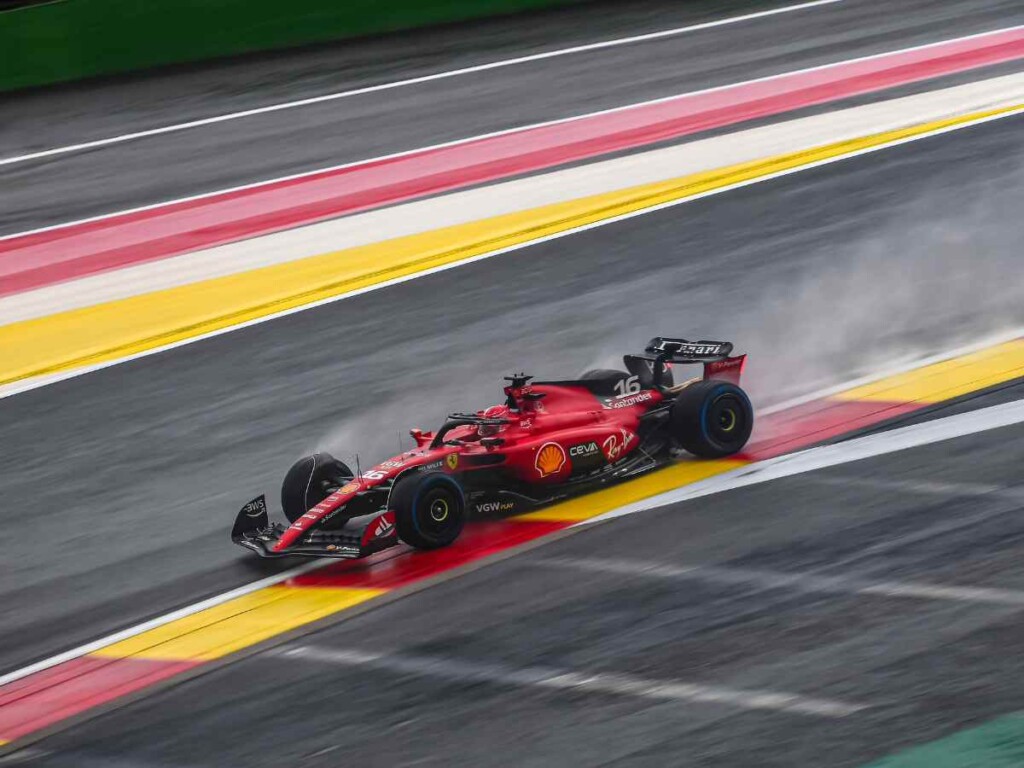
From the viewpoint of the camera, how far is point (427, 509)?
916 cm

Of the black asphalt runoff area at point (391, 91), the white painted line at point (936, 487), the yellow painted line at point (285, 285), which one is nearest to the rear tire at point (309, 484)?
the white painted line at point (936, 487)

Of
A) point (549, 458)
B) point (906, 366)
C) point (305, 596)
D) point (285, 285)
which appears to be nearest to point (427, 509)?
point (305, 596)

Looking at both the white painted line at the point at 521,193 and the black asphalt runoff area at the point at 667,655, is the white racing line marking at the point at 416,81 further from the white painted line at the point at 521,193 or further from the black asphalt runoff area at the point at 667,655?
the black asphalt runoff area at the point at 667,655

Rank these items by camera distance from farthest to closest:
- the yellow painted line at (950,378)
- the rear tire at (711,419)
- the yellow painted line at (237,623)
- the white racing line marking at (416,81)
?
1. the white racing line marking at (416,81)
2. the yellow painted line at (950,378)
3. the rear tire at (711,419)
4. the yellow painted line at (237,623)

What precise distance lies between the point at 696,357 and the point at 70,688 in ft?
14.9

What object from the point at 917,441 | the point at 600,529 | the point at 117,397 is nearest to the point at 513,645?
the point at 600,529

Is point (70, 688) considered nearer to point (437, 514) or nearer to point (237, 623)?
point (237, 623)

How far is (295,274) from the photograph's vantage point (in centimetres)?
1559

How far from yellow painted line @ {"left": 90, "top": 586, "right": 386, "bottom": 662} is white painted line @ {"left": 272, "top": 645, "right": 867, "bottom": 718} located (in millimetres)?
357

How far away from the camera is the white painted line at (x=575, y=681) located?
23.5 ft

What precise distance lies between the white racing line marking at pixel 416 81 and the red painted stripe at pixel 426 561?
12.5 meters

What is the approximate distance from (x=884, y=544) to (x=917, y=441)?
Answer: 1.72 m

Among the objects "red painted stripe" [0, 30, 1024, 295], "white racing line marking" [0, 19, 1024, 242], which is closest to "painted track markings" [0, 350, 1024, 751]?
"red painted stripe" [0, 30, 1024, 295]

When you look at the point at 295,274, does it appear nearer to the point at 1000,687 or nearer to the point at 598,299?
the point at 598,299
